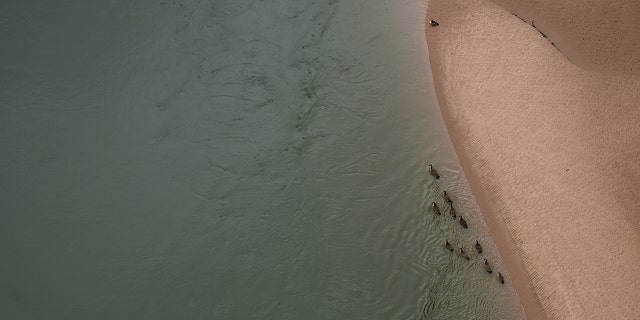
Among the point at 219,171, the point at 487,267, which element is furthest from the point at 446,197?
the point at 219,171

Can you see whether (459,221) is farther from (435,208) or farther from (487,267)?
(487,267)

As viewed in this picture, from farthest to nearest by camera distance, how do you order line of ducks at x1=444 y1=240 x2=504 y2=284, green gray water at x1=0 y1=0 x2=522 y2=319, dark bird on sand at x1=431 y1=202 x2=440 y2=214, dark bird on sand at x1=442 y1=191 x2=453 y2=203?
dark bird on sand at x1=442 y1=191 x2=453 y2=203
dark bird on sand at x1=431 y1=202 x2=440 y2=214
line of ducks at x1=444 y1=240 x2=504 y2=284
green gray water at x1=0 y1=0 x2=522 y2=319

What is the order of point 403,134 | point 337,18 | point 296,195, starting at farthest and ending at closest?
point 337,18, point 403,134, point 296,195

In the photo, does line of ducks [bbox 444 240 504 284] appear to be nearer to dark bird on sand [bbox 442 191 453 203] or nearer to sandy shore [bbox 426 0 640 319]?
sandy shore [bbox 426 0 640 319]

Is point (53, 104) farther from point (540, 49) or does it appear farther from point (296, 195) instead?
point (540, 49)

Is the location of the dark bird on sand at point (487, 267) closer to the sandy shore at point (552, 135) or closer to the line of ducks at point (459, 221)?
the line of ducks at point (459, 221)

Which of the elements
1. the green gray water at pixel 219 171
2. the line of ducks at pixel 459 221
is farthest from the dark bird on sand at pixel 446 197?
the green gray water at pixel 219 171

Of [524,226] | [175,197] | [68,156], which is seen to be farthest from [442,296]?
[68,156]

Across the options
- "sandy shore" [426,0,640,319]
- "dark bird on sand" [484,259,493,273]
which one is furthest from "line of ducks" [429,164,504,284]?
"sandy shore" [426,0,640,319]
